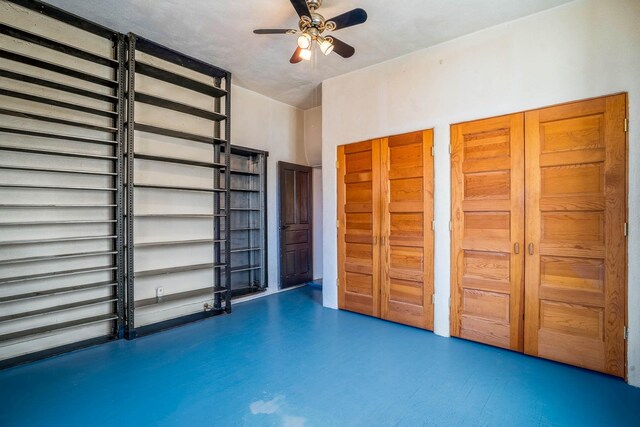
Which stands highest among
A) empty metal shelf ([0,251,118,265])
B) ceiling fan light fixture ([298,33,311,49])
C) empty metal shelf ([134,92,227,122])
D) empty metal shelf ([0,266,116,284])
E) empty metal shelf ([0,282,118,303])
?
ceiling fan light fixture ([298,33,311,49])

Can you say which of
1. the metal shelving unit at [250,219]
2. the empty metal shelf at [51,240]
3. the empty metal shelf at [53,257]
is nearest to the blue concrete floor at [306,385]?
the empty metal shelf at [53,257]

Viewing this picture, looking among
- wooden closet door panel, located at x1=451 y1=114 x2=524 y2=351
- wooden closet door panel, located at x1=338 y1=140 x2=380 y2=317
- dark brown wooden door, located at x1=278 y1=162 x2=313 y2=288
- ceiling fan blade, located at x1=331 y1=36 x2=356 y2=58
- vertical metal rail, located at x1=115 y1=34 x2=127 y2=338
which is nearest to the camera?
ceiling fan blade, located at x1=331 y1=36 x2=356 y2=58

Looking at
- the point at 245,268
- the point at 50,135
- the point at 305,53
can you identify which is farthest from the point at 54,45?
the point at 245,268

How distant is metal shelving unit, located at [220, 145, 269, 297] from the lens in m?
4.91

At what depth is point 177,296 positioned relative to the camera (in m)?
3.73

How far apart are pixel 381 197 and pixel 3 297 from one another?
3821 millimetres

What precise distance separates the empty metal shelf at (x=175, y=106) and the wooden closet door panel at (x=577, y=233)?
362 centimetres

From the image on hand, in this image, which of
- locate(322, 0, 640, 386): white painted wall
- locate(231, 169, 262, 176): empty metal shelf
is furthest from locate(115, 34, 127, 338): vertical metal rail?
locate(322, 0, 640, 386): white painted wall

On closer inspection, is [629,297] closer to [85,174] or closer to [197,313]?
[197,313]

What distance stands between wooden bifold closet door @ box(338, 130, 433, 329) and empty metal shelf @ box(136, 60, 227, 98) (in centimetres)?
188

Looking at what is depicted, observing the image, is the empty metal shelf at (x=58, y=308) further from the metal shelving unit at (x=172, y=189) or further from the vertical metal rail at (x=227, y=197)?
the vertical metal rail at (x=227, y=197)

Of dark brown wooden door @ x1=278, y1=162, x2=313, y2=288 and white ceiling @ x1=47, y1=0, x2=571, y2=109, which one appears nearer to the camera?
white ceiling @ x1=47, y1=0, x2=571, y2=109

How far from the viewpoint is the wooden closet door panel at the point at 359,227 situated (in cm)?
393

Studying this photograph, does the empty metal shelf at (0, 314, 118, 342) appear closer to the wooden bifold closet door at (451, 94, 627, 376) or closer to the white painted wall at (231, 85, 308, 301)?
the white painted wall at (231, 85, 308, 301)
